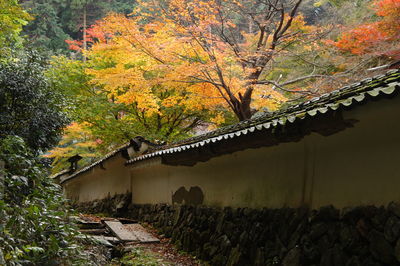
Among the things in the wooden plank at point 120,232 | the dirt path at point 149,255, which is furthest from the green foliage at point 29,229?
the wooden plank at point 120,232

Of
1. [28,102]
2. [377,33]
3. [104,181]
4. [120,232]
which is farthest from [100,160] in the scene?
[377,33]

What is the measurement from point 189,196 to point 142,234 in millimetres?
1805

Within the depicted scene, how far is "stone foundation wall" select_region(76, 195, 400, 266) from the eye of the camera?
15.3 ft

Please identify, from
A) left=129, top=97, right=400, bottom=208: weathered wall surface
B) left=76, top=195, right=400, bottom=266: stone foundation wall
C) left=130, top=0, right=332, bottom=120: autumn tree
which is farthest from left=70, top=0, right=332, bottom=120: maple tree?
left=76, top=195, right=400, bottom=266: stone foundation wall

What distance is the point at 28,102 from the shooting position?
36.3ft

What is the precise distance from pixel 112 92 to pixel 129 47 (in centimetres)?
247

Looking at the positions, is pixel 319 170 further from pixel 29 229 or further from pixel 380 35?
pixel 380 35

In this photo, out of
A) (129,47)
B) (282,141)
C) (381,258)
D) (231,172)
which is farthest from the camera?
(129,47)

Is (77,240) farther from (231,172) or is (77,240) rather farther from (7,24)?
(7,24)

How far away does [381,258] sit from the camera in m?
4.55

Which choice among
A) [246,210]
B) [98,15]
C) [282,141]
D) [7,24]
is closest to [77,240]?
[246,210]

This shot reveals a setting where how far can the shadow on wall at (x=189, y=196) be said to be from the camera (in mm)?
9584

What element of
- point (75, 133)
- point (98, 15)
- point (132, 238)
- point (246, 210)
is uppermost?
point (98, 15)

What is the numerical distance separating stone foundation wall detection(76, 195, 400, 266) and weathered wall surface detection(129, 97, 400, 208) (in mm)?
188
